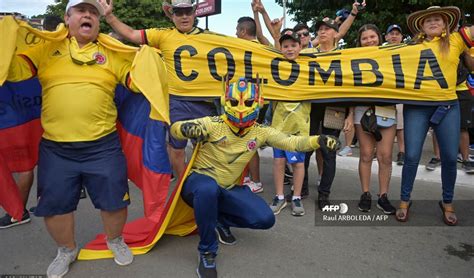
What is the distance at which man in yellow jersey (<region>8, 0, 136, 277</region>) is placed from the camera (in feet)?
9.15

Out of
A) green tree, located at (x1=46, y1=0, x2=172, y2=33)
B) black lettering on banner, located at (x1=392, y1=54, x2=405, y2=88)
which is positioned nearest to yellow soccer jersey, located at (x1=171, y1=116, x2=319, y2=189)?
black lettering on banner, located at (x1=392, y1=54, x2=405, y2=88)

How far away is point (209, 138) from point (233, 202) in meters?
0.53

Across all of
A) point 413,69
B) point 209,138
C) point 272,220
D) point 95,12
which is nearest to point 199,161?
point 209,138

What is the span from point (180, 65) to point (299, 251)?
7.19 feet

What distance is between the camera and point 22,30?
2631 millimetres

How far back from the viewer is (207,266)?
2.94 meters

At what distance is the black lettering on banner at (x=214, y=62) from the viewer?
432 cm

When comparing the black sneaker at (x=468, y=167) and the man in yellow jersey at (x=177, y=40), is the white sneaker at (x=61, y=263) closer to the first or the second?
the man in yellow jersey at (x=177, y=40)

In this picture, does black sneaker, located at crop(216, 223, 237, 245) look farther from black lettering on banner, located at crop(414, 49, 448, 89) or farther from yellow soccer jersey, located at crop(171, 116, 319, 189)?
black lettering on banner, located at crop(414, 49, 448, 89)

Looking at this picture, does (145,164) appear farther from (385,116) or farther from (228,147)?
(385,116)

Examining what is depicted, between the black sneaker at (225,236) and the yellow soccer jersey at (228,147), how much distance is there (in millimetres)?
524

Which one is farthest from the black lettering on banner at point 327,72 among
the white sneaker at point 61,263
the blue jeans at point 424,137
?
the white sneaker at point 61,263

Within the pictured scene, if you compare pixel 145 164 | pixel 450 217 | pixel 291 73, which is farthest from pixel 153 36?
pixel 450 217

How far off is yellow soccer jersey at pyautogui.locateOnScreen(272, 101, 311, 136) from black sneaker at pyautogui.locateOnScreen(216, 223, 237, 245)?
1204 mm
